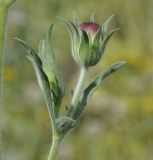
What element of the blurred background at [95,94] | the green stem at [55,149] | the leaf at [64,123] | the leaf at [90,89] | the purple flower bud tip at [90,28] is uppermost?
the purple flower bud tip at [90,28]

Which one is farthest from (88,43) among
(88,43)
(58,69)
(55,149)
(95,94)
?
(95,94)

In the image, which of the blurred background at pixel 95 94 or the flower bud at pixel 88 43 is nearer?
the flower bud at pixel 88 43

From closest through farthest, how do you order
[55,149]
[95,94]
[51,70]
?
[55,149] < [51,70] < [95,94]

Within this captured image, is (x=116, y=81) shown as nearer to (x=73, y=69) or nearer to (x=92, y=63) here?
(x=73, y=69)

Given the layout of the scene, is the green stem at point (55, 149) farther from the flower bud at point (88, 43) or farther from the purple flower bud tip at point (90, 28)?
the purple flower bud tip at point (90, 28)

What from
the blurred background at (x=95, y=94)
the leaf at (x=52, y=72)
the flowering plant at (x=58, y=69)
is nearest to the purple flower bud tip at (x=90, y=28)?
the flowering plant at (x=58, y=69)

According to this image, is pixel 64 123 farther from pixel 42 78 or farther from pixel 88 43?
pixel 88 43
